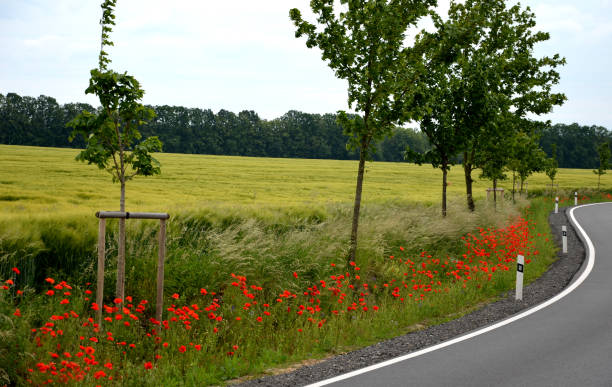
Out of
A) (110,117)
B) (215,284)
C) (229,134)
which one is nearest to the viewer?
(110,117)

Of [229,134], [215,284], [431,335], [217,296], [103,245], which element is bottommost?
[431,335]

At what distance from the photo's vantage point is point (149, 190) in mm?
16641

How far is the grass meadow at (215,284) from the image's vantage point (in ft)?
20.4

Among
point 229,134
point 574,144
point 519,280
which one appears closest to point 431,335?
point 519,280

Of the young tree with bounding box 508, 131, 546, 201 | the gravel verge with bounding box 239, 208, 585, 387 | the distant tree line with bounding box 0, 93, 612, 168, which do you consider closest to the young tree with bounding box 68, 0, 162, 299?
the gravel verge with bounding box 239, 208, 585, 387

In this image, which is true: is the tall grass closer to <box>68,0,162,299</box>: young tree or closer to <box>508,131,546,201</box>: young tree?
<box>68,0,162,299</box>: young tree

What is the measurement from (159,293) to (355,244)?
18.2 ft

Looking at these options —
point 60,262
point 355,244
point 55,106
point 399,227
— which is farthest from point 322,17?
point 55,106

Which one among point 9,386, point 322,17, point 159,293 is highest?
point 322,17

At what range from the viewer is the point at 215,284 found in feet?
29.7

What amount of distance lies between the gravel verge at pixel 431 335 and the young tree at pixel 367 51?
352 centimetres

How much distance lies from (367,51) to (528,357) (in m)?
7.53

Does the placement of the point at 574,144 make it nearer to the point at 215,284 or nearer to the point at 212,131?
the point at 212,131

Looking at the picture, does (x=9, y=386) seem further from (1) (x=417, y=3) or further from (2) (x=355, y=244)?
(1) (x=417, y=3)
